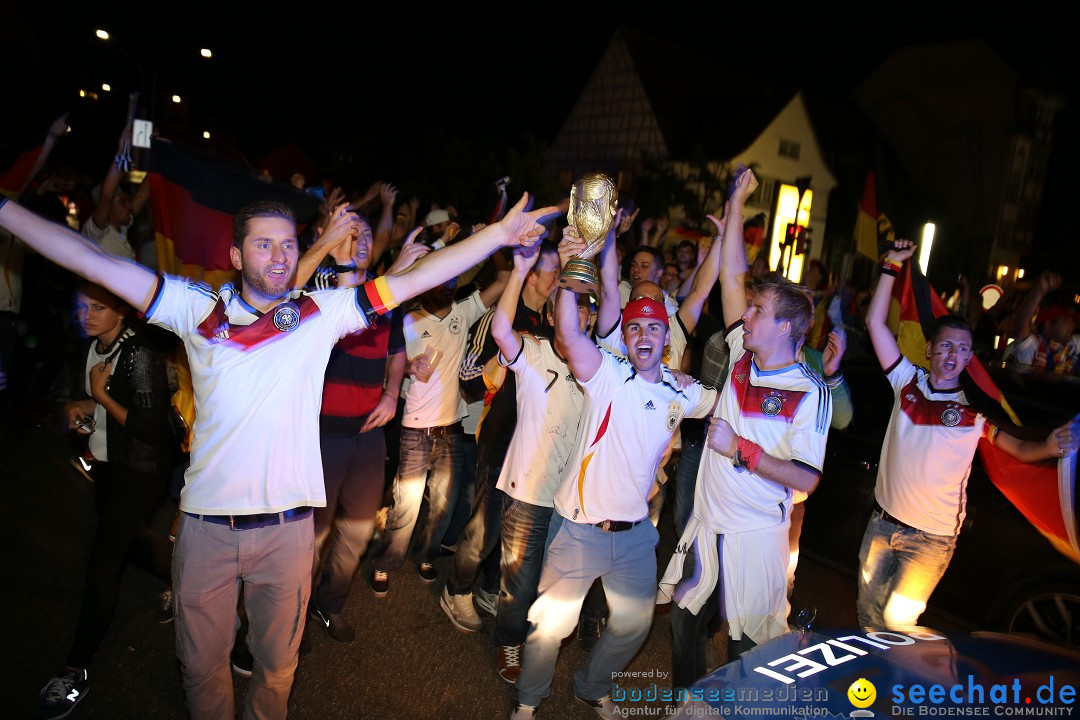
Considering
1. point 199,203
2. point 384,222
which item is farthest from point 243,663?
point 384,222

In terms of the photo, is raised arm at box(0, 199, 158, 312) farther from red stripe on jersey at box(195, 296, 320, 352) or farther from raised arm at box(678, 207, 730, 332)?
raised arm at box(678, 207, 730, 332)

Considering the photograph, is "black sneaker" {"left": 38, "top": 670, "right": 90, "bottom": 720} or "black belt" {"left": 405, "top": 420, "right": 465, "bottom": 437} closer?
"black sneaker" {"left": 38, "top": 670, "right": 90, "bottom": 720}

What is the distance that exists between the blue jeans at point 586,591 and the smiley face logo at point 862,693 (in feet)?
5.25

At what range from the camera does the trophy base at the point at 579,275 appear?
3.51m

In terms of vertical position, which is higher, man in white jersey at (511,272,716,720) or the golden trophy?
the golden trophy

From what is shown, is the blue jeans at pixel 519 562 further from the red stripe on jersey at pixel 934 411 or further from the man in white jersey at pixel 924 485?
the red stripe on jersey at pixel 934 411

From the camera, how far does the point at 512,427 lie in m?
5.05

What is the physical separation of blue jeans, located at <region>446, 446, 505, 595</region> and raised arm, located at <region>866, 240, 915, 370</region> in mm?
2472

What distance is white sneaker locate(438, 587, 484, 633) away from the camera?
4.97 meters

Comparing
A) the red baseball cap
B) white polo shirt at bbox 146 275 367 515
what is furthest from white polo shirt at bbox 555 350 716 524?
white polo shirt at bbox 146 275 367 515

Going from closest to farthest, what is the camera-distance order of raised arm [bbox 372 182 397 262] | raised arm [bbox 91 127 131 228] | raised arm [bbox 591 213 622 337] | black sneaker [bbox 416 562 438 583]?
1. raised arm [bbox 591 213 622 337]
2. black sneaker [bbox 416 562 438 583]
3. raised arm [bbox 372 182 397 262]
4. raised arm [bbox 91 127 131 228]

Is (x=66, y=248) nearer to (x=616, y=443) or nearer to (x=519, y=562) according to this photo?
(x=616, y=443)

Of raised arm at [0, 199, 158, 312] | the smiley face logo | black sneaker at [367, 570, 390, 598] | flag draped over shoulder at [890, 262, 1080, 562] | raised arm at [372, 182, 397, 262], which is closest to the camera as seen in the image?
the smiley face logo

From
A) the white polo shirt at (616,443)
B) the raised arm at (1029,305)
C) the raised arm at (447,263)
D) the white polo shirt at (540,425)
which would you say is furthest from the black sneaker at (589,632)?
the raised arm at (1029,305)
